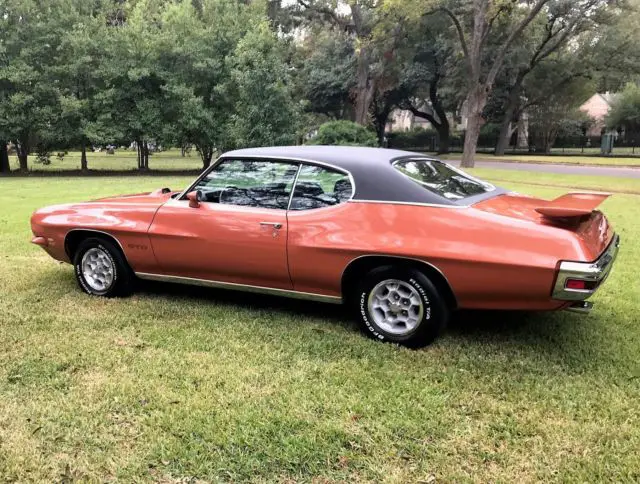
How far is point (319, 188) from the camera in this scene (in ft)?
14.1

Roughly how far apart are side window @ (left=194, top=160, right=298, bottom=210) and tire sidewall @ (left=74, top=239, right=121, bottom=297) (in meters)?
1.01

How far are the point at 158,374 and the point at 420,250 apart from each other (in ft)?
6.18

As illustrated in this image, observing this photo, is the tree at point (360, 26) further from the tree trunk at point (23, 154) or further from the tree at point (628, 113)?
the tree at point (628, 113)

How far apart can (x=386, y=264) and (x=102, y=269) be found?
8.94ft

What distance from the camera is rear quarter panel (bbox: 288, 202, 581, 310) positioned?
351cm

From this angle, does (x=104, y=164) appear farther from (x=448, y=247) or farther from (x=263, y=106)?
(x=448, y=247)

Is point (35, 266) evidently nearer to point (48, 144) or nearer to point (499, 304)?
point (499, 304)

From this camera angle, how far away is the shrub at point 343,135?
848 inches

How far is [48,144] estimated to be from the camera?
78.9 ft

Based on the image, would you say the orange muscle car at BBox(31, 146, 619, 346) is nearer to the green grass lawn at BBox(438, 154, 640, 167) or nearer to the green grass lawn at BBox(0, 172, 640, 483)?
the green grass lawn at BBox(0, 172, 640, 483)

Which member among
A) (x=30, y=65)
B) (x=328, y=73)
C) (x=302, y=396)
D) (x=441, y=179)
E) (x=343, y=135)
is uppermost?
(x=328, y=73)

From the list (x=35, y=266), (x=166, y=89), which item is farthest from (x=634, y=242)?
(x=166, y=89)

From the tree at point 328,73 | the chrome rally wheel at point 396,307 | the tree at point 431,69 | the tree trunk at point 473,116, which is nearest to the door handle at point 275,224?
the chrome rally wheel at point 396,307

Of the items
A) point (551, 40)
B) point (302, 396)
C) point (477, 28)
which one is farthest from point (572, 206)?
point (551, 40)
